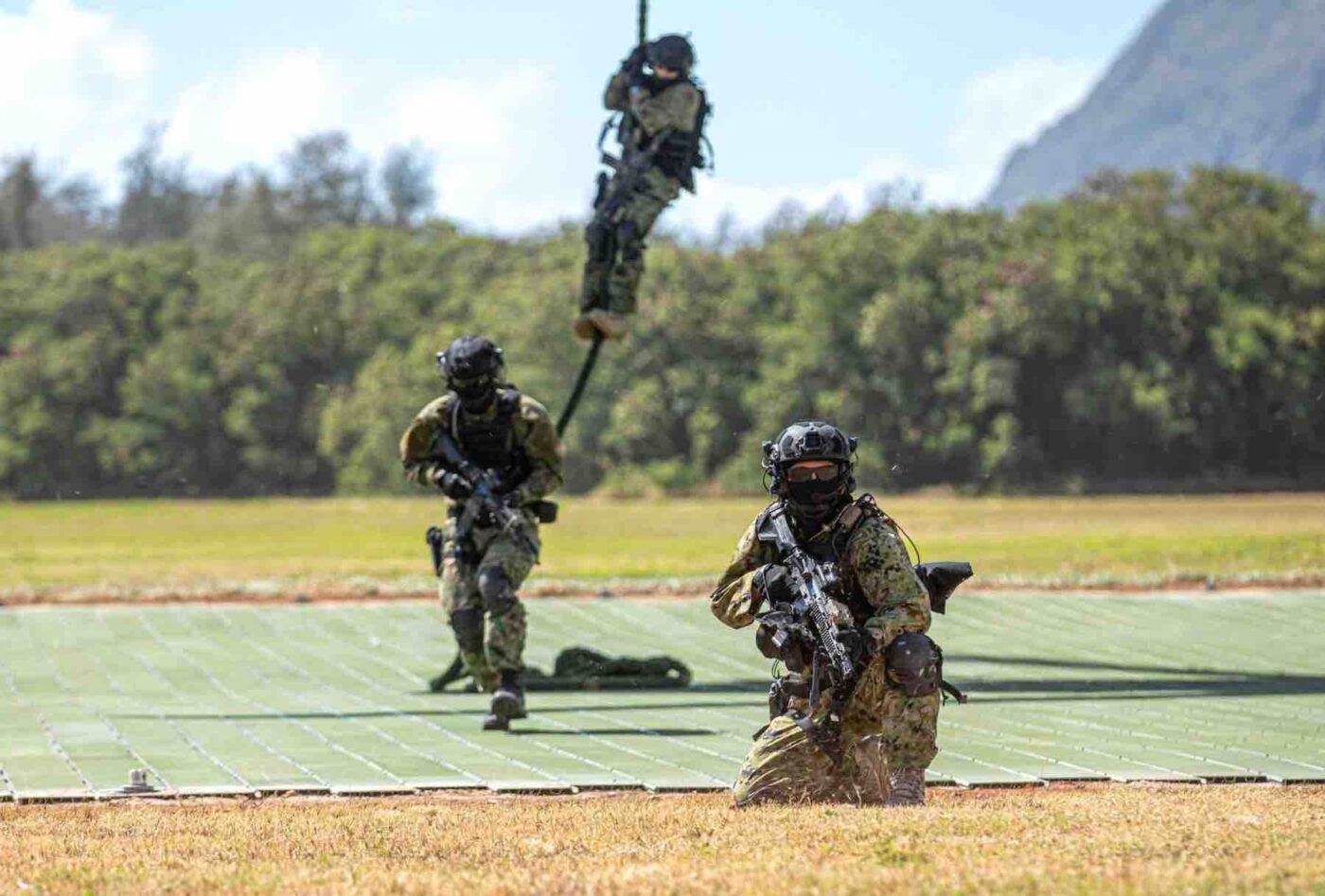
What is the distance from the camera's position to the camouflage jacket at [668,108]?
651 inches

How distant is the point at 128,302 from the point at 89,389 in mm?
6017

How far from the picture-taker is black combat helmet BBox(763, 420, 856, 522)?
9523 mm

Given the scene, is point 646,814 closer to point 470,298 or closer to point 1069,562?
point 1069,562

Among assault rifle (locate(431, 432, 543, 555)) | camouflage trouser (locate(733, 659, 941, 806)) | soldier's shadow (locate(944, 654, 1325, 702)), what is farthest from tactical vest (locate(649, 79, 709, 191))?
camouflage trouser (locate(733, 659, 941, 806))

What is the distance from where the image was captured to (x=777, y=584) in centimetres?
951

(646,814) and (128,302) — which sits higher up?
(128,302)

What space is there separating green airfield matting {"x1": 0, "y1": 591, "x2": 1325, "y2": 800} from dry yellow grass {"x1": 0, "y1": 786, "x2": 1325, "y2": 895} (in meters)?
1.38

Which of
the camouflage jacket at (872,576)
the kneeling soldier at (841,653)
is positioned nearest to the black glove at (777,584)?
the kneeling soldier at (841,653)

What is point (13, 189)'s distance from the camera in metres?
123

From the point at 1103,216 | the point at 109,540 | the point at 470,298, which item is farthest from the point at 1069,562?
the point at 470,298

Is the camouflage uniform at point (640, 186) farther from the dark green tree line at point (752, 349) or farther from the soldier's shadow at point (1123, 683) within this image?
the dark green tree line at point (752, 349)

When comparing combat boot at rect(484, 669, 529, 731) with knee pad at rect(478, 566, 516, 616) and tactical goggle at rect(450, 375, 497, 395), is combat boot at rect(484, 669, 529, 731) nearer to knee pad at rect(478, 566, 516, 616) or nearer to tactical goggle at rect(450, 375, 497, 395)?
knee pad at rect(478, 566, 516, 616)

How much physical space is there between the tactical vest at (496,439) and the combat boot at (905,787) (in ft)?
17.4

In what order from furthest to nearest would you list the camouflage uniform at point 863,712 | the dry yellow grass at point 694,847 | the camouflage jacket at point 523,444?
1. the camouflage jacket at point 523,444
2. the camouflage uniform at point 863,712
3. the dry yellow grass at point 694,847
